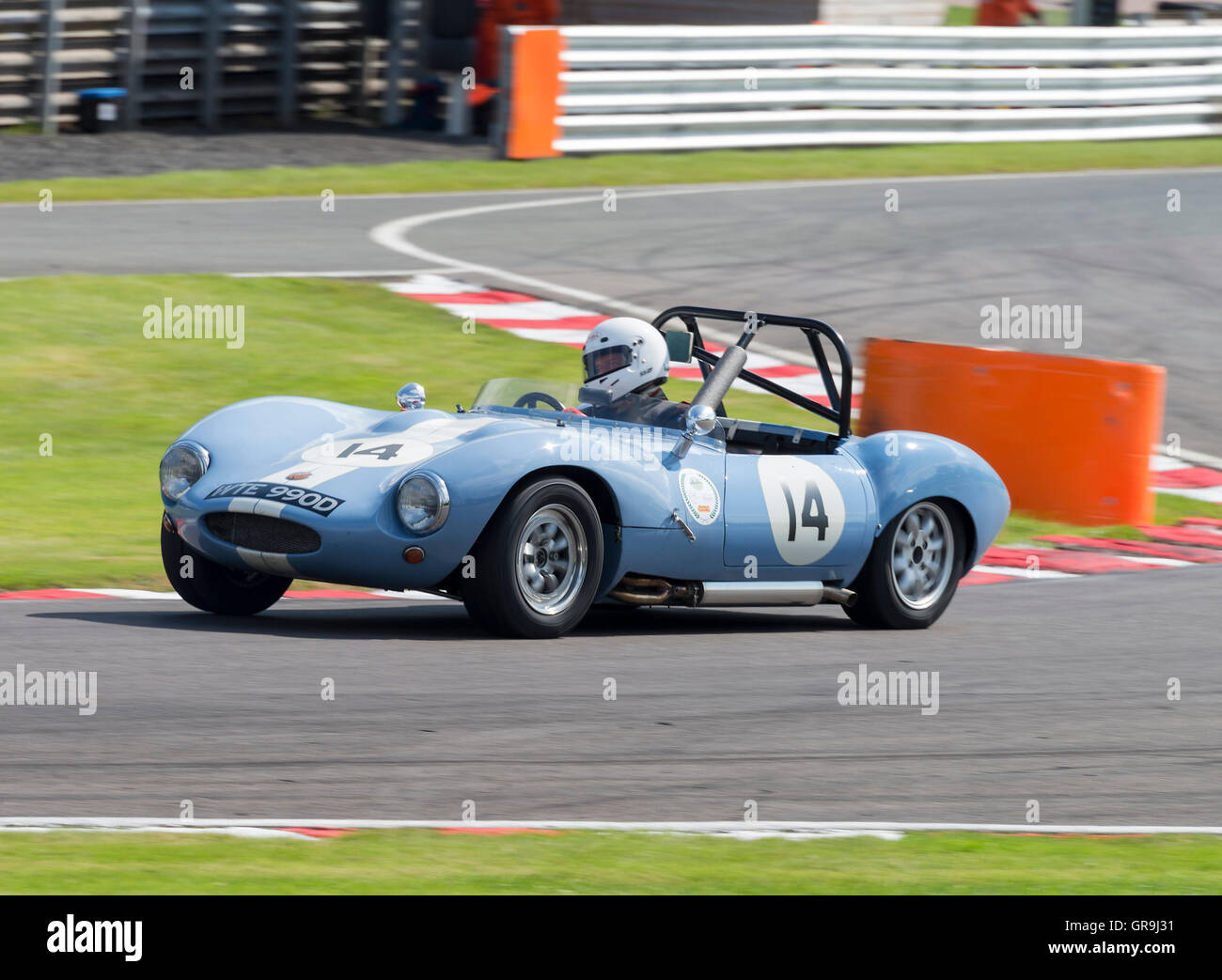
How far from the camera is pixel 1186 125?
2505 centimetres

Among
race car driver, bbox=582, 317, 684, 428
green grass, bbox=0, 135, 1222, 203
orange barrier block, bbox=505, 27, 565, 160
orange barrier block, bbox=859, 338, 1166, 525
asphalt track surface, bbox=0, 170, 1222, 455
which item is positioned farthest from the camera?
orange barrier block, bbox=505, 27, 565, 160

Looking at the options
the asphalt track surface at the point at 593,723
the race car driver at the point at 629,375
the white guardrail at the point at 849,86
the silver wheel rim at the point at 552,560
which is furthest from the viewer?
the white guardrail at the point at 849,86

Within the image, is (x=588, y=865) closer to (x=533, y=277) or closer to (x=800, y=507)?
(x=800, y=507)

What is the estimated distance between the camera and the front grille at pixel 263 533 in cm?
711

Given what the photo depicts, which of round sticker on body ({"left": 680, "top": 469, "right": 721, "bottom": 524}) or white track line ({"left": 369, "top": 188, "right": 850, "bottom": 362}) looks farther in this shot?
white track line ({"left": 369, "top": 188, "right": 850, "bottom": 362})

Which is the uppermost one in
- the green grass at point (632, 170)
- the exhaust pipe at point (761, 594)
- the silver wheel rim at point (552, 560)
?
the green grass at point (632, 170)

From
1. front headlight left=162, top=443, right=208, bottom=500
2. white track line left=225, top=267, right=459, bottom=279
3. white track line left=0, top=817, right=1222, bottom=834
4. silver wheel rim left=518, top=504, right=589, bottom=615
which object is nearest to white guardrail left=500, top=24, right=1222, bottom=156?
white track line left=225, top=267, right=459, bottom=279

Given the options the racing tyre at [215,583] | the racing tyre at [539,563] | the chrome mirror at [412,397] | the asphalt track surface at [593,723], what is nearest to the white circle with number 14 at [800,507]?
the asphalt track surface at [593,723]

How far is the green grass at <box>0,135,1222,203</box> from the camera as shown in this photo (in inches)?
776

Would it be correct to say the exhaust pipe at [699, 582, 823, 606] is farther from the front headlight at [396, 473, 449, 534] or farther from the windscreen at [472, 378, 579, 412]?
the front headlight at [396, 473, 449, 534]

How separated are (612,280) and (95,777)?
1101cm

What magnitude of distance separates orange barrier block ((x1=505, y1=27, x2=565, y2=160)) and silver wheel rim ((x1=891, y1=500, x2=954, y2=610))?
13.4 m

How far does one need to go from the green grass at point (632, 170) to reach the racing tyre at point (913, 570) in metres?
12.0

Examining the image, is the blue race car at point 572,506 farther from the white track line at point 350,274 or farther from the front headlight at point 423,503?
the white track line at point 350,274
